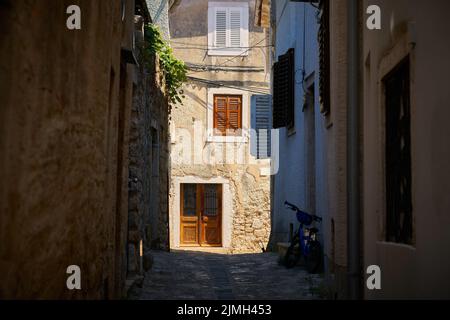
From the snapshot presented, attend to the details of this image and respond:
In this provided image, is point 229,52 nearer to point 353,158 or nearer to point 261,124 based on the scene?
point 261,124

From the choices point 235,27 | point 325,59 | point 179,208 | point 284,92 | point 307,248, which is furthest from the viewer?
point 235,27

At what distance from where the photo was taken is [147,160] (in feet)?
36.4

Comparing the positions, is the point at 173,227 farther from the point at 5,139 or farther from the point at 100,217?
the point at 5,139

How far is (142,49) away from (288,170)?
14.7 feet

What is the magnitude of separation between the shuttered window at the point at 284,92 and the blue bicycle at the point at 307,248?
9.94ft

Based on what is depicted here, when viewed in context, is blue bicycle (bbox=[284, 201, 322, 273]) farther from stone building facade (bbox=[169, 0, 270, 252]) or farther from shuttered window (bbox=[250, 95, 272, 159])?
shuttered window (bbox=[250, 95, 272, 159])

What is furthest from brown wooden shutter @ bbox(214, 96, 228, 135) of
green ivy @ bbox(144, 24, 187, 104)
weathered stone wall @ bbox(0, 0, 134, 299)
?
weathered stone wall @ bbox(0, 0, 134, 299)

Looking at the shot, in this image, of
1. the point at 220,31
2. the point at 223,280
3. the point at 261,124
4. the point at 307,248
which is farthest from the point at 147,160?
the point at 220,31

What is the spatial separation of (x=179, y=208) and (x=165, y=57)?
25.9 ft

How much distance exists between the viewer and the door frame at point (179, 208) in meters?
19.8

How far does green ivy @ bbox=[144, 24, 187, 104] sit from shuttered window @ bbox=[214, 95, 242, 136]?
5.36 meters

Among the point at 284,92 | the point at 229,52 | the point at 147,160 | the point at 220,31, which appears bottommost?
the point at 147,160

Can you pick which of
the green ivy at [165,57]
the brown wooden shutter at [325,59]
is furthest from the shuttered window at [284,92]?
the brown wooden shutter at [325,59]

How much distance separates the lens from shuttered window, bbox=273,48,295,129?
509 inches
